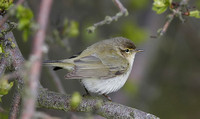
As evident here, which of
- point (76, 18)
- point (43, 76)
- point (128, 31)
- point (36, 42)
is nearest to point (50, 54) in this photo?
point (43, 76)

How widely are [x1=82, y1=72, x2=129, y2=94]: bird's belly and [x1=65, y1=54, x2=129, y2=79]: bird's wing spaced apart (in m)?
0.06

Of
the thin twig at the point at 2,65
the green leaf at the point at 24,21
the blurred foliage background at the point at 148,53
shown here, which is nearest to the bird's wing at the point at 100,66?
the thin twig at the point at 2,65

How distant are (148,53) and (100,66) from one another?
7.58 feet

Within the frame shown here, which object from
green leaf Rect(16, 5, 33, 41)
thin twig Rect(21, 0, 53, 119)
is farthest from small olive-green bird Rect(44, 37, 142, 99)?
thin twig Rect(21, 0, 53, 119)

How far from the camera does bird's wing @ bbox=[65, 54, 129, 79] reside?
13.2 ft

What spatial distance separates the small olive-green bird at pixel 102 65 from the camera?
3993 millimetres

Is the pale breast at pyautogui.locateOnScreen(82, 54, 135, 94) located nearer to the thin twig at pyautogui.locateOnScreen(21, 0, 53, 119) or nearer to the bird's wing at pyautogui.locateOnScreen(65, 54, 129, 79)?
the bird's wing at pyautogui.locateOnScreen(65, 54, 129, 79)

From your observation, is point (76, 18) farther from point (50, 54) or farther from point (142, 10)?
point (142, 10)

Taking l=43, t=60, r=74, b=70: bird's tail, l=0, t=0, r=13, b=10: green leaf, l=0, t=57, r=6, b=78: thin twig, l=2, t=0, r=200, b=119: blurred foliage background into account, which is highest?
l=0, t=0, r=13, b=10: green leaf

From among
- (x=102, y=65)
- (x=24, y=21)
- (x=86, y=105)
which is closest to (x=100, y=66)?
(x=102, y=65)

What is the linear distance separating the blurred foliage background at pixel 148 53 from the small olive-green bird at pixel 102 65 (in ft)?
3.67

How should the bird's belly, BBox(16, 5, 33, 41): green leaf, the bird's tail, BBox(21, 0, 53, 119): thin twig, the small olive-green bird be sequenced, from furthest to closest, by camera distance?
the bird's belly
the small olive-green bird
the bird's tail
BBox(16, 5, 33, 41): green leaf
BBox(21, 0, 53, 119): thin twig

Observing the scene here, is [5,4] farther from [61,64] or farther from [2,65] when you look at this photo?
Answer: [61,64]

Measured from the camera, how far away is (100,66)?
14.2 feet
